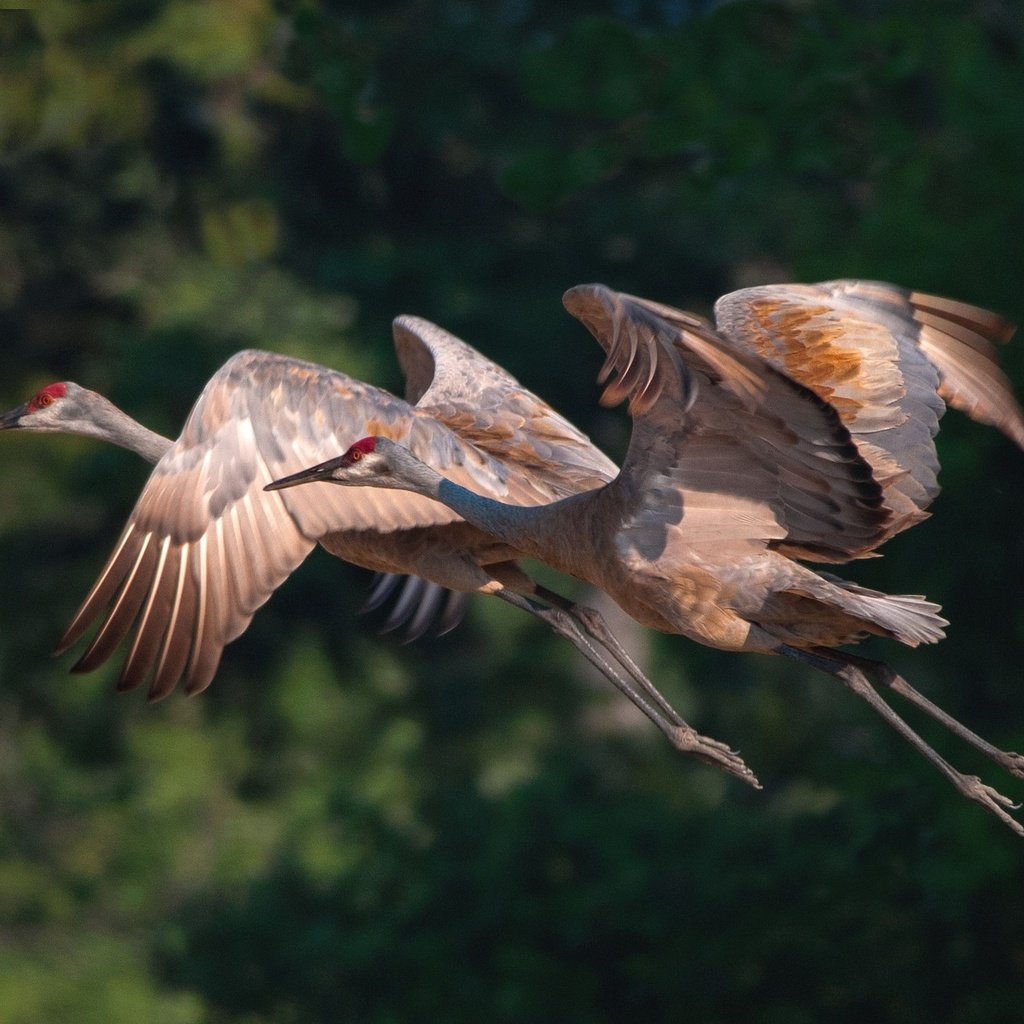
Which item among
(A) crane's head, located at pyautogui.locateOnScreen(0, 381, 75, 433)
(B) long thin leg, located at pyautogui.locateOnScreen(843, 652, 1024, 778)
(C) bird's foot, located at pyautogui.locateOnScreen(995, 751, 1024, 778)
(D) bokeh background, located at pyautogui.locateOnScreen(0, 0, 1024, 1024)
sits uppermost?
(B) long thin leg, located at pyautogui.locateOnScreen(843, 652, 1024, 778)

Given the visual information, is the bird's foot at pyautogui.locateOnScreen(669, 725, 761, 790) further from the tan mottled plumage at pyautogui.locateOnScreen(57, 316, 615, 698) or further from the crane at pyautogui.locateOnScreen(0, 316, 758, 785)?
the tan mottled plumage at pyautogui.locateOnScreen(57, 316, 615, 698)

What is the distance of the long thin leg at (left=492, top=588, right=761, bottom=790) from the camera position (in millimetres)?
6277

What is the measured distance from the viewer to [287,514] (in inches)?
243

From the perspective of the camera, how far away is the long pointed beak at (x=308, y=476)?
5898mm

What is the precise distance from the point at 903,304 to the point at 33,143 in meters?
9.07

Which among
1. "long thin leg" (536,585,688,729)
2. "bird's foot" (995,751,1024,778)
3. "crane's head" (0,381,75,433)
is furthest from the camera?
"crane's head" (0,381,75,433)

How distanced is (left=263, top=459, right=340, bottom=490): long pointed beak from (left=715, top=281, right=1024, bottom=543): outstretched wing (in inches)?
49.8

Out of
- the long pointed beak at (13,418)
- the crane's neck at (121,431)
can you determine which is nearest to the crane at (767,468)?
the crane's neck at (121,431)

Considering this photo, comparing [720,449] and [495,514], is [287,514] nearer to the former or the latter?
[495,514]

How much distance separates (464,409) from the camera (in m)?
6.94

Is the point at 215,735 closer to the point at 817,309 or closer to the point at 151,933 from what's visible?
the point at 151,933

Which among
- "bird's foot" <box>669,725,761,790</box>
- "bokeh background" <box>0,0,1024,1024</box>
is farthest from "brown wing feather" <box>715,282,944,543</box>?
"bokeh background" <box>0,0,1024,1024</box>

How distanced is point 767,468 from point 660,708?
1.73m

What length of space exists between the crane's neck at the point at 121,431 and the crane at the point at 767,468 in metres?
1.30
